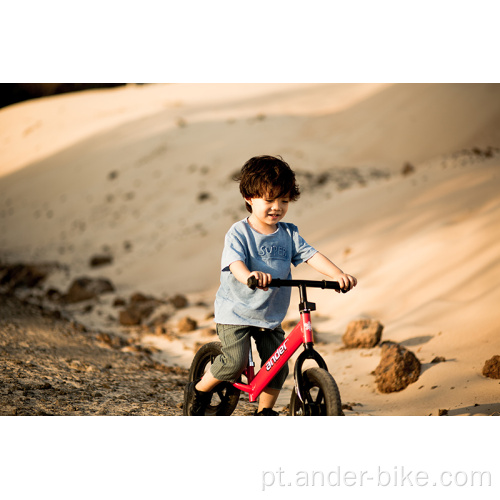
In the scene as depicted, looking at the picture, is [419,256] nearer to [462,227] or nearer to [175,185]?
[462,227]

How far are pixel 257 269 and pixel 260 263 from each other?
0.10 feet

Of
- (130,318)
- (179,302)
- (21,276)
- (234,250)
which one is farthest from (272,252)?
(21,276)

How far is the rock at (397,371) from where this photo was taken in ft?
12.1

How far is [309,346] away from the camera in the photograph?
2.49 meters

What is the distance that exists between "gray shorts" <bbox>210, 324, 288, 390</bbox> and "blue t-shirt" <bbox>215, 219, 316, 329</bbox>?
7cm

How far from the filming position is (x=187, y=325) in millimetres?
5453

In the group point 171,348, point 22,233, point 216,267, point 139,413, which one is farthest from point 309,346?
point 22,233

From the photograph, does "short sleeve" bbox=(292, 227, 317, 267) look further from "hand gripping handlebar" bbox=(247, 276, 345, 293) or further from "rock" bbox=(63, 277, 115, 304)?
"rock" bbox=(63, 277, 115, 304)

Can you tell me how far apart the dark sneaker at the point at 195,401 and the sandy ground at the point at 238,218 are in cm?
37

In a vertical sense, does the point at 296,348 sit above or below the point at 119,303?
below

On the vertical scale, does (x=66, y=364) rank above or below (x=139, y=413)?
above

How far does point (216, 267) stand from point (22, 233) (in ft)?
15.1

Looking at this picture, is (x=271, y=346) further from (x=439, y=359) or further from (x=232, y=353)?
(x=439, y=359)

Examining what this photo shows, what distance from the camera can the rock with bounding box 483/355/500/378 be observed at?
11.7 feet
